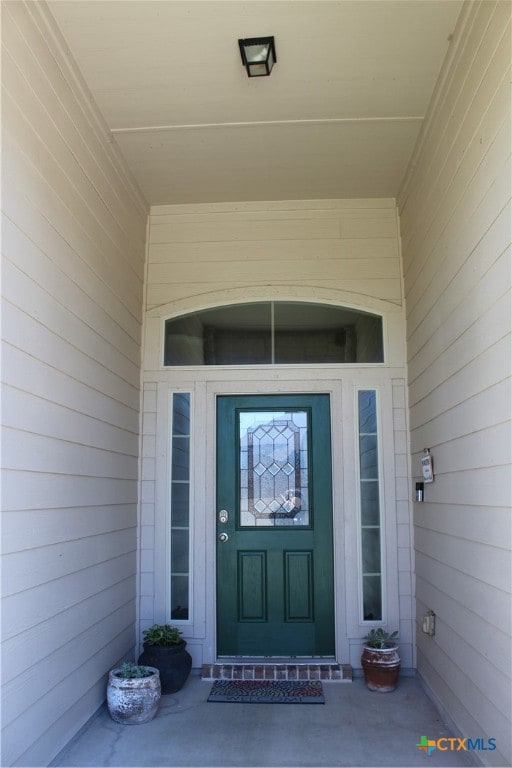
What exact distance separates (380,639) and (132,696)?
1472 mm

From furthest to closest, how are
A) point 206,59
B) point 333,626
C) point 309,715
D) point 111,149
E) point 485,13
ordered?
point 333,626 < point 111,149 < point 309,715 < point 206,59 < point 485,13

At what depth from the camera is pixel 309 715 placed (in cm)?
325

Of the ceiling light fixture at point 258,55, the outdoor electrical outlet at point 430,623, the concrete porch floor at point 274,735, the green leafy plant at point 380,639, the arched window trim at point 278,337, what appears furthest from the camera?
the arched window trim at point 278,337

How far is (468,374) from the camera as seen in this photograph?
2.77m

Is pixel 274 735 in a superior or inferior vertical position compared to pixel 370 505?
inferior

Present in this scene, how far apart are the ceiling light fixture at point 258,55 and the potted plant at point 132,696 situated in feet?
10.0

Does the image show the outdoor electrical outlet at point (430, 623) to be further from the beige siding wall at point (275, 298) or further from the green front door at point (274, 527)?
the green front door at point (274, 527)

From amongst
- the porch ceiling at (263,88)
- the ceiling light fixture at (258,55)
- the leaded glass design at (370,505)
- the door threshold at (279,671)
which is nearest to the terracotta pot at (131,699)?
the door threshold at (279,671)

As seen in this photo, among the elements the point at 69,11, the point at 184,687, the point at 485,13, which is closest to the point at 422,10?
the point at 485,13

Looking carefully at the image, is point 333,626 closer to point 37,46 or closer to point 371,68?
point 371,68

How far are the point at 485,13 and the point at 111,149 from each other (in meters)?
2.05

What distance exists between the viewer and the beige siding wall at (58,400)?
2.34 metres

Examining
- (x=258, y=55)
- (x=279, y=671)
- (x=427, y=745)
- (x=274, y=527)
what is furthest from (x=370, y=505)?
(x=258, y=55)

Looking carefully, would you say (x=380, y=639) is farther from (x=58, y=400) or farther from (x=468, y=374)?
(x=58, y=400)
